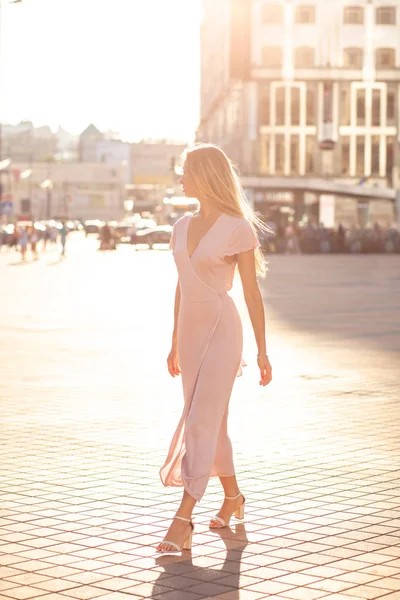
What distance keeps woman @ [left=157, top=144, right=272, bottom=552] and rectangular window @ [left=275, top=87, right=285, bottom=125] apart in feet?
273

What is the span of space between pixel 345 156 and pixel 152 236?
1699 cm

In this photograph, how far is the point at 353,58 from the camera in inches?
3511

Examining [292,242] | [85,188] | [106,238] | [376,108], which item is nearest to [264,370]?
[292,242]

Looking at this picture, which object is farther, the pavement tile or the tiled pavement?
the tiled pavement

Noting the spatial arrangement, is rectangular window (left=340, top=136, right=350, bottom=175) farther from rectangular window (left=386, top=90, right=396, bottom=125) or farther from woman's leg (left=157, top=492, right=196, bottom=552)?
woman's leg (left=157, top=492, right=196, bottom=552)

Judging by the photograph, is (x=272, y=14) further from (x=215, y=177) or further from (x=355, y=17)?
(x=215, y=177)

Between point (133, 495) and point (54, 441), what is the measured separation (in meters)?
1.93

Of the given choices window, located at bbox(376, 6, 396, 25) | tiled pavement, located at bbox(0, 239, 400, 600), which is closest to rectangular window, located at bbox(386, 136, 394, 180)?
window, located at bbox(376, 6, 396, 25)

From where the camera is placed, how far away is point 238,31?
9056 centimetres

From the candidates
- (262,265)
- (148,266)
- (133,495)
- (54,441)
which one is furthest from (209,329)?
(148,266)

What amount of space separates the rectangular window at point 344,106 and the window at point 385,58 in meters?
2.64

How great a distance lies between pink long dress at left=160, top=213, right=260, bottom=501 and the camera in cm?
618

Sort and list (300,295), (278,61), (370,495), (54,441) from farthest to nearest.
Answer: (278,61) → (300,295) → (54,441) → (370,495)

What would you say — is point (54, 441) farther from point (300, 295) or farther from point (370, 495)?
point (300, 295)
